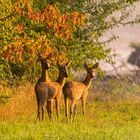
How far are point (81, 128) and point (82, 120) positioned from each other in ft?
8.72

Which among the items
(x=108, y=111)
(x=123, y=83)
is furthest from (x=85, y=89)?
(x=123, y=83)

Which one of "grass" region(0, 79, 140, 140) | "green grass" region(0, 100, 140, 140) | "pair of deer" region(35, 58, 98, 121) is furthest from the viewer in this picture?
"pair of deer" region(35, 58, 98, 121)

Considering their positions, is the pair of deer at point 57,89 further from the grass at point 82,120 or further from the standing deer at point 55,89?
the grass at point 82,120

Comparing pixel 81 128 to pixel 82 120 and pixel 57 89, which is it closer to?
pixel 57 89

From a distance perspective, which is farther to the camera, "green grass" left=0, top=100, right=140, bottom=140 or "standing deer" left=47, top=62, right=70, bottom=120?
"standing deer" left=47, top=62, right=70, bottom=120

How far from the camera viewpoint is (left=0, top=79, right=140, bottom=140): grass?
45.3 feet

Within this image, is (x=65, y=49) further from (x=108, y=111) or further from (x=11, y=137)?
(x=11, y=137)

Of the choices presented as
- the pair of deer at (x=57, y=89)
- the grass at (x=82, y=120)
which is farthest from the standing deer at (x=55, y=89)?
the grass at (x=82, y=120)

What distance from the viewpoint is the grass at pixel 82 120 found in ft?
45.3

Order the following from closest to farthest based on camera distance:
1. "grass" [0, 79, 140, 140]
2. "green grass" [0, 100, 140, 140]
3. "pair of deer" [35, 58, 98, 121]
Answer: "green grass" [0, 100, 140, 140], "grass" [0, 79, 140, 140], "pair of deer" [35, 58, 98, 121]

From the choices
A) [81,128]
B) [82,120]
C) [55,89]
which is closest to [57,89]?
[55,89]

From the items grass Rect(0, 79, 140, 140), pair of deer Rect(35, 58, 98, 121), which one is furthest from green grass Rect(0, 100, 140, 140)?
pair of deer Rect(35, 58, 98, 121)

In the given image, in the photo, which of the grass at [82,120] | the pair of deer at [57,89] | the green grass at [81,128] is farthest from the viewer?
the pair of deer at [57,89]

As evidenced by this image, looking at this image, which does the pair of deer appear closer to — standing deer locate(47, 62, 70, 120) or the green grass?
standing deer locate(47, 62, 70, 120)
